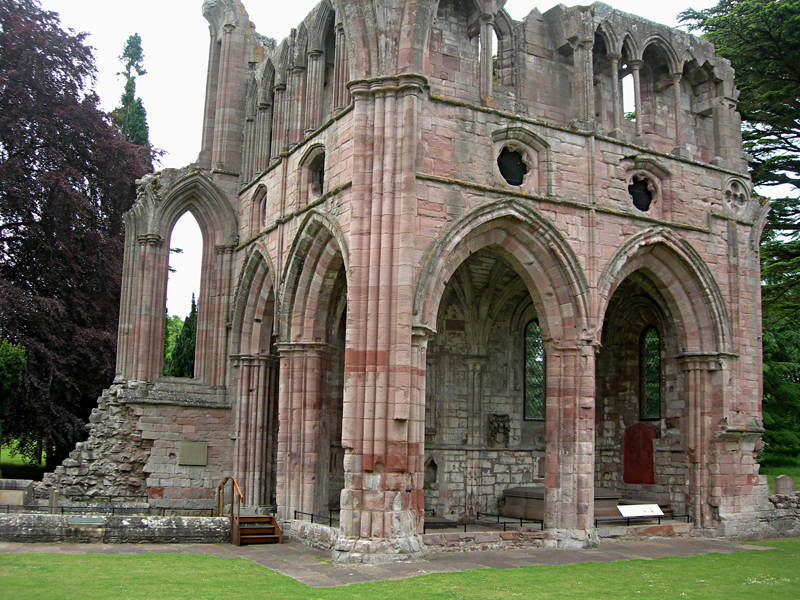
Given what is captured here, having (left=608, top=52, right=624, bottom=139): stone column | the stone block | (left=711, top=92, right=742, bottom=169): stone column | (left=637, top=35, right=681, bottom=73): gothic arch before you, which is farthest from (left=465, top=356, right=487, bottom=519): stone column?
(left=637, top=35, right=681, bottom=73): gothic arch

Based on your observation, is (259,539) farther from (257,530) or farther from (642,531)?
(642,531)

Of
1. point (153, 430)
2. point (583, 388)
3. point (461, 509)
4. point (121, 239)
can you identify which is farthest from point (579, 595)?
point (121, 239)

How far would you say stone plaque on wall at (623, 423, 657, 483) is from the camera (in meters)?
17.3

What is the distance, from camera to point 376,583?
10219 millimetres

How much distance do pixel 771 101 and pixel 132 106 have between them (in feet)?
71.3

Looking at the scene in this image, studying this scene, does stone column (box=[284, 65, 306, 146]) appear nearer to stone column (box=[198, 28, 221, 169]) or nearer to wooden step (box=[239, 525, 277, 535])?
stone column (box=[198, 28, 221, 169])

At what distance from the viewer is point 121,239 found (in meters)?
23.3

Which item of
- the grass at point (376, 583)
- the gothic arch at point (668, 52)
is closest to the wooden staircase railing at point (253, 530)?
the grass at point (376, 583)

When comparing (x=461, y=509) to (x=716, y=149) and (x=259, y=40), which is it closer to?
(x=716, y=149)

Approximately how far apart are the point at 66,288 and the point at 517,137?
1400 centimetres

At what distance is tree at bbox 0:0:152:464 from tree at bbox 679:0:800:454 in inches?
672

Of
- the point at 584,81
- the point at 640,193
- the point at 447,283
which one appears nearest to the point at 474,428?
the point at 447,283

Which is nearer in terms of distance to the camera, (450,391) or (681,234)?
(681,234)

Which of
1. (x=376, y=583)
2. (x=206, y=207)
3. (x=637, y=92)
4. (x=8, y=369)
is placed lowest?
(x=376, y=583)
